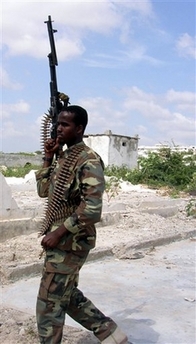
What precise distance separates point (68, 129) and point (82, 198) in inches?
17.6

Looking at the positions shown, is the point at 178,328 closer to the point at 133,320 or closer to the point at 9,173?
the point at 133,320

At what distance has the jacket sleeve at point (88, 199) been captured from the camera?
2.79m

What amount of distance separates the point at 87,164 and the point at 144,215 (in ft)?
24.0

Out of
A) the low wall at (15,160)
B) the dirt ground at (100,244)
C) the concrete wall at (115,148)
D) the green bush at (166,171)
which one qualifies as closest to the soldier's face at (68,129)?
the dirt ground at (100,244)

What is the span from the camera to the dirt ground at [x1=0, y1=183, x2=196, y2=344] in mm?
3621

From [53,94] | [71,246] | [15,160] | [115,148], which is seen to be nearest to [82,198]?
[71,246]

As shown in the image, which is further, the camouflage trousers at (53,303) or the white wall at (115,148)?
the white wall at (115,148)

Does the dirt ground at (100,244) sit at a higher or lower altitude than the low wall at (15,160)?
lower

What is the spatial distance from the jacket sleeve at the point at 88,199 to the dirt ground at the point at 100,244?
3.96ft

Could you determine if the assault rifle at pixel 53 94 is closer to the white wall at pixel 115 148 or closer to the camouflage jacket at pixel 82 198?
the camouflage jacket at pixel 82 198

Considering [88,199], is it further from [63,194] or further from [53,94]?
[53,94]

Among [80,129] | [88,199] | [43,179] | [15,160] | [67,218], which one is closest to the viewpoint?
[88,199]

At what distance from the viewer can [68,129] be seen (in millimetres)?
2971

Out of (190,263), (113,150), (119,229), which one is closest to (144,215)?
(119,229)
